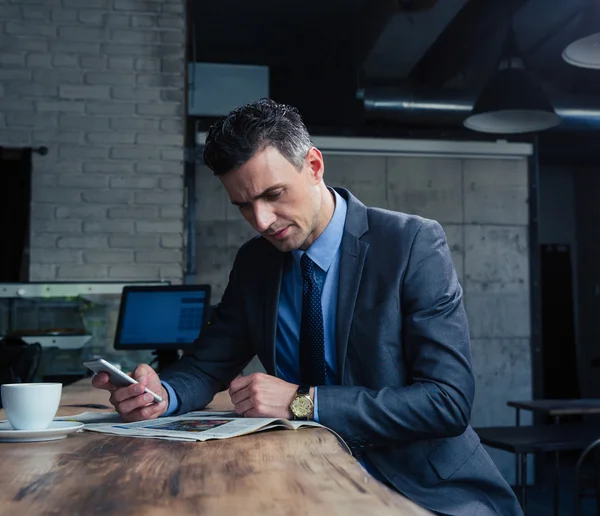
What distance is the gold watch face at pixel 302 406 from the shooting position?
1.30 meters

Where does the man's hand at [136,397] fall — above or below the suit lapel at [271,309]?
below

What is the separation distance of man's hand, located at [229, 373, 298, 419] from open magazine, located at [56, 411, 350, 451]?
23 mm

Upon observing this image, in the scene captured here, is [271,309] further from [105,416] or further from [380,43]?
[380,43]

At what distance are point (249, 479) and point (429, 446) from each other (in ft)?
1.92

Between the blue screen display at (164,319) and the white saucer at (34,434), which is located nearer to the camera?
the white saucer at (34,434)

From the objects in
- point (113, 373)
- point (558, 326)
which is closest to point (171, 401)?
point (113, 373)

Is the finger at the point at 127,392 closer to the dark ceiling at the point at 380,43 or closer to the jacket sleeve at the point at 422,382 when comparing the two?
the jacket sleeve at the point at 422,382

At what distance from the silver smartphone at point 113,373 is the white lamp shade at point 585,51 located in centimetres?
325

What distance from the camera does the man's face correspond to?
147 centimetres

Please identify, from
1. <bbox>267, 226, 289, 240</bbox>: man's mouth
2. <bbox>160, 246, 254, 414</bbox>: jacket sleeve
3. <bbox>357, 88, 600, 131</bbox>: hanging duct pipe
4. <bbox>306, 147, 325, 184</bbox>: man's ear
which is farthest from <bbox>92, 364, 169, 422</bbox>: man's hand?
<bbox>357, 88, 600, 131</bbox>: hanging duct pipe

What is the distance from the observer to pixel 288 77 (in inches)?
314

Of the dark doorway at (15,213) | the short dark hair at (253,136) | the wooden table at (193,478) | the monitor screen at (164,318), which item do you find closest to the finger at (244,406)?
the wooden table at (193,478)

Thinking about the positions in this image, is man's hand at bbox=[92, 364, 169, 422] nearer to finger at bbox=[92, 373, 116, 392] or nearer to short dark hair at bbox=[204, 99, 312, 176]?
finger at bbox=[92, 373, 116, 392]

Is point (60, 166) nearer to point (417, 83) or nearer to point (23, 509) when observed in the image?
point (417, 83)
